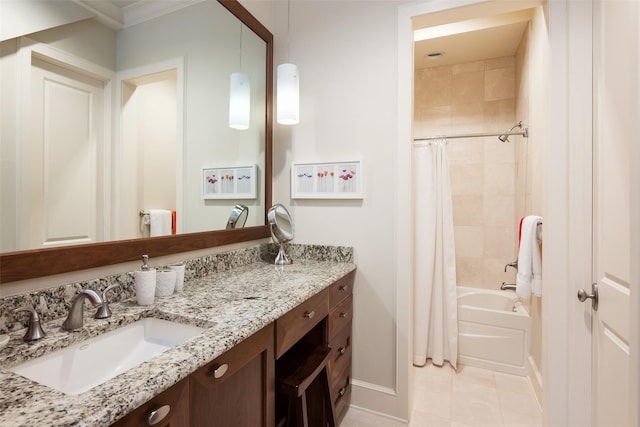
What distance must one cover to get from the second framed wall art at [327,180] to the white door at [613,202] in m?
1.10

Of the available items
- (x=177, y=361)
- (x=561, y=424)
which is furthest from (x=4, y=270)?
(x=561, y=424)

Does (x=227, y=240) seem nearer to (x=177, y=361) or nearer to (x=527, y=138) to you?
(x=177, y=361)

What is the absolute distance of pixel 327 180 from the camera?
1954 millimetres

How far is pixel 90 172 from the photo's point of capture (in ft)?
3.59

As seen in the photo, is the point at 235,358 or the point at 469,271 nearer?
the point at 235,358

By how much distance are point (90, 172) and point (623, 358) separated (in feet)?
6.64

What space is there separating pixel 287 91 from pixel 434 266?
1.71 m

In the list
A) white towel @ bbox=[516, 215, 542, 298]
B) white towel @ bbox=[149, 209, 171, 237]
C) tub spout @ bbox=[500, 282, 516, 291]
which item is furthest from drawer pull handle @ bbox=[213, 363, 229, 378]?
tub spout @ bbox=[500, 282, 516, 291]

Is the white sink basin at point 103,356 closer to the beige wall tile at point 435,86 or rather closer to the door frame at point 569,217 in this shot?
the door frame at point 569,217

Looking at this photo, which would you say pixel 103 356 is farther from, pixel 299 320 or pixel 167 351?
pixel 299 320

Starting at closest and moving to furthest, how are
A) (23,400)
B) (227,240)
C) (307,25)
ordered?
(23,400) → (227,240) → (307,25)

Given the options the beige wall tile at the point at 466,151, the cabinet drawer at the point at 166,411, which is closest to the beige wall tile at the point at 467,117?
the beige wall tile at the point at 466,151

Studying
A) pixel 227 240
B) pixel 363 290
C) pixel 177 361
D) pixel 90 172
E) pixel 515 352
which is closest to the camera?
→ pixel 177 361

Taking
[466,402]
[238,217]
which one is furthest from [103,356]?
[466,402]
